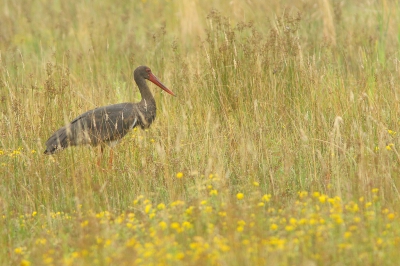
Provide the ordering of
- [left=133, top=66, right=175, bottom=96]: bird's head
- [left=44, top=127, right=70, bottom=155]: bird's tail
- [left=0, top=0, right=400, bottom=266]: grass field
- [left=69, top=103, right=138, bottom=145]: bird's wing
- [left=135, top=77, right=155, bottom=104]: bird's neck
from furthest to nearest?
1. [left=133, top=66, right=175, bottom=96]: bird's head
2. [left=135, top=77, right=155, bottom=104]: bird's neck
3. [left=69, top=103, right=138, bottom=145]: bird's wing
4. [left=44, top=127, right=70, bottom=155]: bird's tail
5. [left=0, top=0, right=400, bottom=266]: grass field

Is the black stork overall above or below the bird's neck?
below

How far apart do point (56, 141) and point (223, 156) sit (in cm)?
Answer: 137

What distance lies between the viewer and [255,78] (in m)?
6.61

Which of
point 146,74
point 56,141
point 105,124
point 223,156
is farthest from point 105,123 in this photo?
point 223,156

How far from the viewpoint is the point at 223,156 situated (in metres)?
5.64

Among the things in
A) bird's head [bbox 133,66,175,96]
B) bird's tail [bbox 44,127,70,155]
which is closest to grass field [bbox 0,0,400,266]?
bird's tail [bbox 44,127,70,155]

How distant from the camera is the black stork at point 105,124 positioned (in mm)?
5996

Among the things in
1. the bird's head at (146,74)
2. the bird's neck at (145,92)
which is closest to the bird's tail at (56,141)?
the bird's neck at (145,92)

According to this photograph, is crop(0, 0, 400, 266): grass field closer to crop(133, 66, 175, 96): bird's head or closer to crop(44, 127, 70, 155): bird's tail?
crop(44, 127, 70, 155): bird's tail

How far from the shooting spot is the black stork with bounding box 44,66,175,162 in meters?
6.00

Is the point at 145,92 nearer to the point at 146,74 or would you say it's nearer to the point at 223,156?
the point at 146,74

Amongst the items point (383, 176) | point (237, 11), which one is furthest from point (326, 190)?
point (237, 11)

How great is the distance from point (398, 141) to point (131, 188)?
205 centimetres

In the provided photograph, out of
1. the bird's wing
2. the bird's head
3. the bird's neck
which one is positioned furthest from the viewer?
the bird's head
